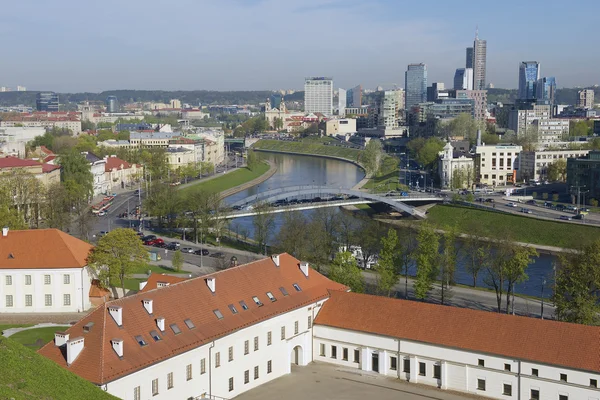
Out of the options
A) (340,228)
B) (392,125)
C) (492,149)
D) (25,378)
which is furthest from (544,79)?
(25,378)

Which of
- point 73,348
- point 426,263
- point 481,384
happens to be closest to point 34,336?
point 73,348

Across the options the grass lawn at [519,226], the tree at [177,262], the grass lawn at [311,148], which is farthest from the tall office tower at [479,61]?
the tree at [177,262]

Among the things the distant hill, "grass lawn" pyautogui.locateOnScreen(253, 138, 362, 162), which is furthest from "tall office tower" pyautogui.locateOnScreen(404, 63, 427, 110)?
the distant hill

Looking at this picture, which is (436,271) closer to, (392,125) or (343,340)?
(343,340)

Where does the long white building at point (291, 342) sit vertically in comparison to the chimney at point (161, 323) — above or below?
below

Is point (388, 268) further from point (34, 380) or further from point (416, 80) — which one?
point (416, 80)

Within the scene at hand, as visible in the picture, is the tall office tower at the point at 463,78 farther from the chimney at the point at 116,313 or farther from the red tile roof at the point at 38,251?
the chimney at the point at 116,313

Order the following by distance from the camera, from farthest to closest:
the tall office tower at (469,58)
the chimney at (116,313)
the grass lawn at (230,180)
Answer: the tall office tower at (469,58) → the grass lawn at (230,180) → the chimney at (116,313)
